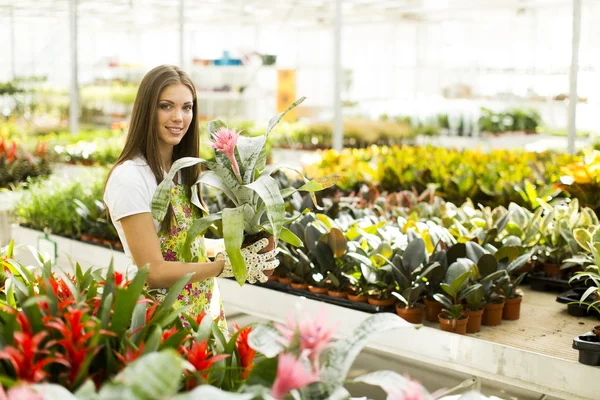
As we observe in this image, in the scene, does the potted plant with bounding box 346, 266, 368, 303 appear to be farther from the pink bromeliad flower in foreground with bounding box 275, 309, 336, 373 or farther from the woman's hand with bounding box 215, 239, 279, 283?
the pink bromeliad flower in foreground with bounding box 275, 309, 336, 373

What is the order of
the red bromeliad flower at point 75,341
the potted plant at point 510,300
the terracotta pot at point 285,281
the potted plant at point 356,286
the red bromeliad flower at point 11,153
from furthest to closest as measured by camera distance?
the red bromeliad flower at point 11,153, the terracotta pot at point 285,281, the potted plant at point 356,286, the potted plant at point 510,300, the red bromeliad flower at point 75,341

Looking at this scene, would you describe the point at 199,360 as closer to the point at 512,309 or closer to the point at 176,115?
the point at 176,115

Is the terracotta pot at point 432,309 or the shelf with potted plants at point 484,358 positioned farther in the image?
the terracotta pot at point 432,309

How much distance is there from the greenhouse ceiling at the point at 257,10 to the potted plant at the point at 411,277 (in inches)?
332

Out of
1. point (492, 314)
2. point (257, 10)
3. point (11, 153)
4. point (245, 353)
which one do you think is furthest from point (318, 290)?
point (257, 10)

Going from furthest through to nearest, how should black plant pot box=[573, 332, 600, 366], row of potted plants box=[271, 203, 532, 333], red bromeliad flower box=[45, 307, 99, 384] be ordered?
row of potted plants box=[271, 203, 532, 333], black plant pot box=[573, 332, 600, 366], red bromeliad flower box=[45, 307, 99, 384]

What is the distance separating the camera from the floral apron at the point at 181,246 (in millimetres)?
2057

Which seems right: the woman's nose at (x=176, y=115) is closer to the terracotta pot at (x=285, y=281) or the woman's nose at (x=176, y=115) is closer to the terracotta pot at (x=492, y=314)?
the terracotta pot at (x=285, y=281)

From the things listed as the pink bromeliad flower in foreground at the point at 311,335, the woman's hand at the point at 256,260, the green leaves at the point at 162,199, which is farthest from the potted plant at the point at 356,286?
the pink bromeliad flower in foreground at the point at 311,335

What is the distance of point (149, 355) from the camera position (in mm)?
884

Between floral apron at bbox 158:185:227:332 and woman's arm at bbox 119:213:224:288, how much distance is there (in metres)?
0.14

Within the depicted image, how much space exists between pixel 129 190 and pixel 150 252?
184 mm

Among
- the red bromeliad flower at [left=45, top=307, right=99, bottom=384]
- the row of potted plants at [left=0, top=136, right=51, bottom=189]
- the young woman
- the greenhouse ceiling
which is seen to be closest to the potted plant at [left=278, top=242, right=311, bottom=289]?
the young woman

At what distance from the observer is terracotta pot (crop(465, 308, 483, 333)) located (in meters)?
2.59
